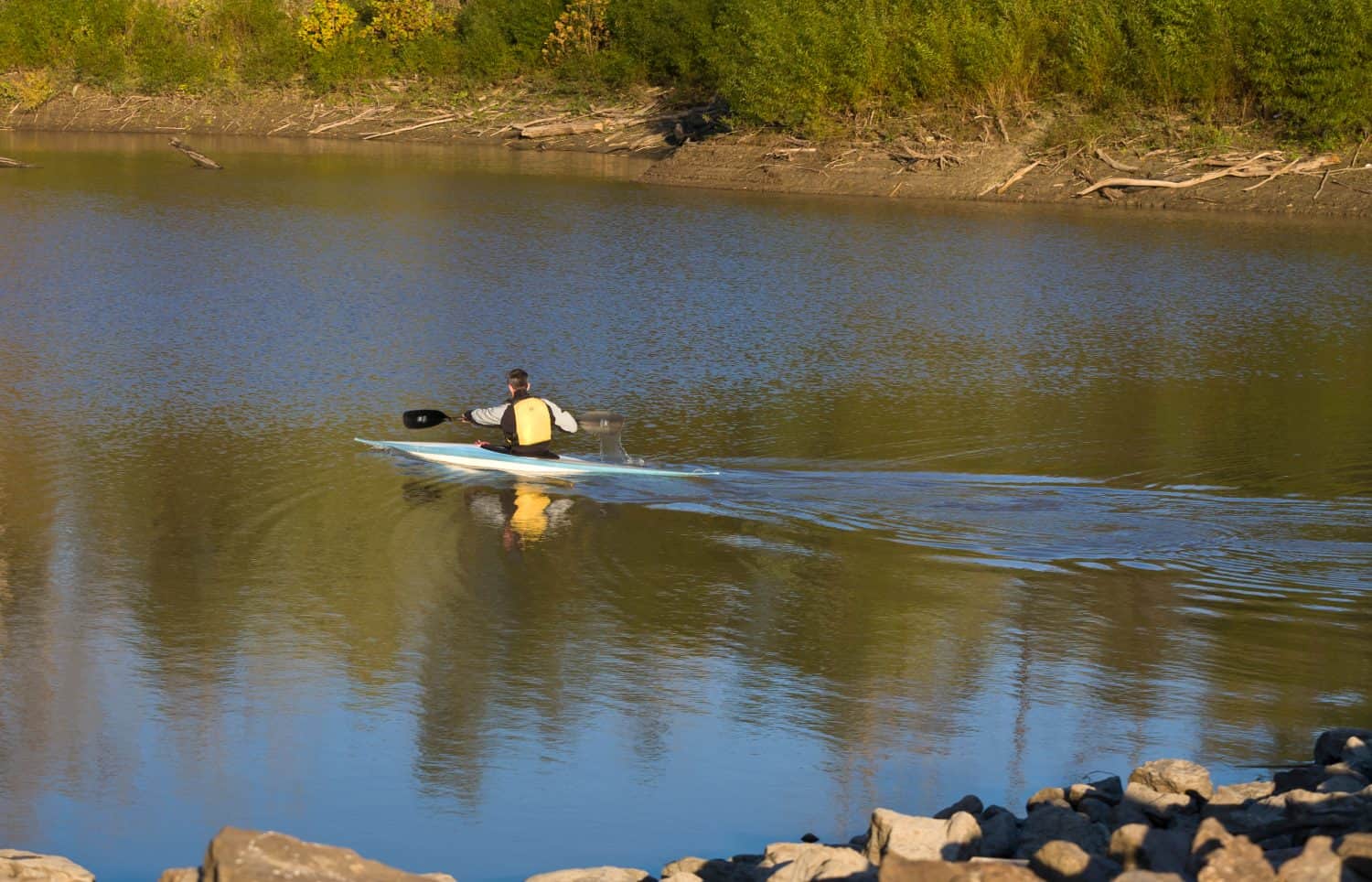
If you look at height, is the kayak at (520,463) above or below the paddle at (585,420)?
below

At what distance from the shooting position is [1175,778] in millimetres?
9484

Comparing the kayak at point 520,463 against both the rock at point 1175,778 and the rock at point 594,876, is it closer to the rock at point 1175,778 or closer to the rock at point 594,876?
the rock at point 1175,778

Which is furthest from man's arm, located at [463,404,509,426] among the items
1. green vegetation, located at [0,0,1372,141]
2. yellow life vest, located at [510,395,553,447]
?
green vegetation, located at [0,0,1372,141]

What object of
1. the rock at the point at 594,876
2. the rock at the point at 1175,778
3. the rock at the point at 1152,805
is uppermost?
the rock at the point at 1175,778

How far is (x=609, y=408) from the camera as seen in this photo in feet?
71.8

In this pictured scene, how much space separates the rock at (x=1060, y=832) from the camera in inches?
332

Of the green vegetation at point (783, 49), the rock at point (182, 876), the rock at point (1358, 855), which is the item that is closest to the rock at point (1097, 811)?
the rock at point (1358, 855)

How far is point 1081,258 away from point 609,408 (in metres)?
16.9

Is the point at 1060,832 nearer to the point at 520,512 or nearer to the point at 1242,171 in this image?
the point at 520,512

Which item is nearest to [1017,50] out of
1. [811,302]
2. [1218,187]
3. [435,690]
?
[1218,187]

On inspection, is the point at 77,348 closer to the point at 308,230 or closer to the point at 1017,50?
the point at 308,230

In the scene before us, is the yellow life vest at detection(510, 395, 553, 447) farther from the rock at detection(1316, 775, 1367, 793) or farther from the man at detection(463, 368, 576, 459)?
the rock at detection(1316, 775, 1367, 793)

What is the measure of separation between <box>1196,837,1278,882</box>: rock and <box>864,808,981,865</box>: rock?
1.48m

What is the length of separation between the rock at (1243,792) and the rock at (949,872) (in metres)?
2.27
